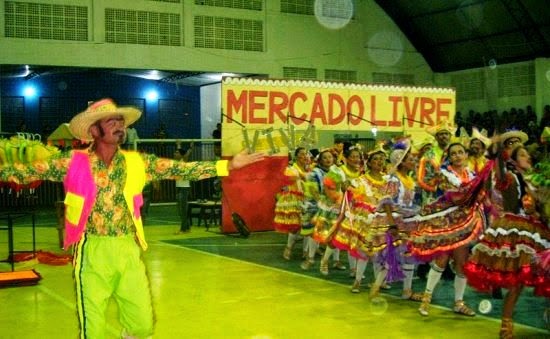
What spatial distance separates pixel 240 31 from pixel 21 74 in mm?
7784

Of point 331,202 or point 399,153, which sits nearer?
point 399,153

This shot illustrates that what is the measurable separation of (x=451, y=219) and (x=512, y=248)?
133cm

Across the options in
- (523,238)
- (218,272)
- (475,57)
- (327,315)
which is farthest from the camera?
(475,57)

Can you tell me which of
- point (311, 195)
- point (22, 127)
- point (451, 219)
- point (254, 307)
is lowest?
point (254, 307)

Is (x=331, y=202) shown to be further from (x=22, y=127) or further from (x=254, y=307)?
(x=22, y=127)

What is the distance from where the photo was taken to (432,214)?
7.64m

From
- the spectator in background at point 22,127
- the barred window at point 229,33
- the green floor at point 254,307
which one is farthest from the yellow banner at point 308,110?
the spectator in background at point 22,127

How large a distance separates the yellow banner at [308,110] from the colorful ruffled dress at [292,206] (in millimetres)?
2773

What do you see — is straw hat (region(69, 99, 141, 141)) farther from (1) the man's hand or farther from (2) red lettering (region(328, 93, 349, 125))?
(2) red lettering (region(328, 93, 349, 125))

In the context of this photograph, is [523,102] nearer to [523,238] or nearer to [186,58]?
[186,58]

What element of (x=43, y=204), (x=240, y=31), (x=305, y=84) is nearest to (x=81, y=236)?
(x=305, y=84)

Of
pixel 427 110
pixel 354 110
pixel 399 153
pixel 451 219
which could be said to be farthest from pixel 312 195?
pixel 427 110

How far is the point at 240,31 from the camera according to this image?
82.7ft

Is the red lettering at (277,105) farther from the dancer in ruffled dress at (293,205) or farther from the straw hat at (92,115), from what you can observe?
the straw hat at (92,115)
